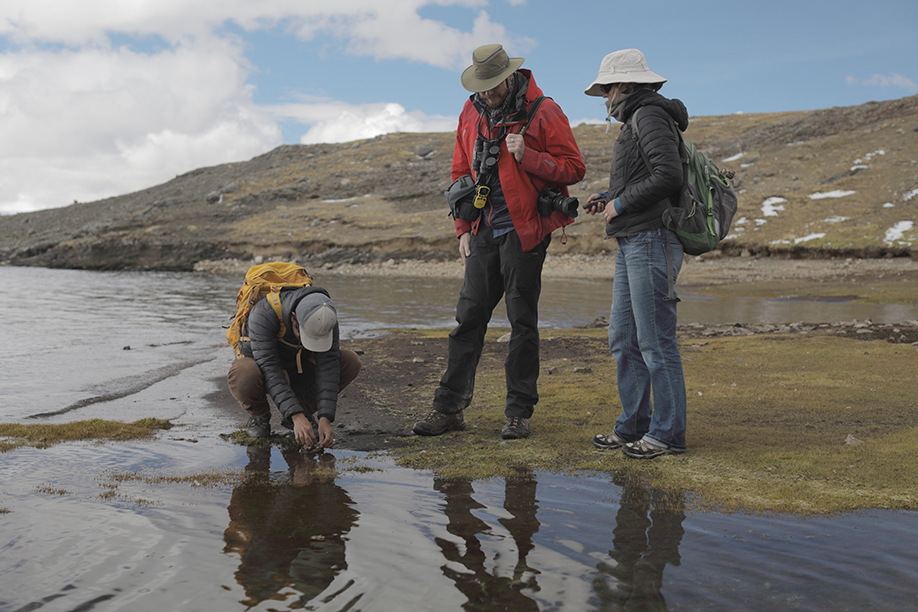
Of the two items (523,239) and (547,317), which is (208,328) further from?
(523,239)

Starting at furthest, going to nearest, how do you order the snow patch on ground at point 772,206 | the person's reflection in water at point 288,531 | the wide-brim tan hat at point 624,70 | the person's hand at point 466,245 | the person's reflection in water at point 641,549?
the snow patch on ground at point 772,206 → the person's hand at point 466,245 → the wide-brim tan hat at point 624,70 → the person's reflection in water at point 288,531 → the person's reflection in water at point 641,549

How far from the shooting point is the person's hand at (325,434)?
4254mm

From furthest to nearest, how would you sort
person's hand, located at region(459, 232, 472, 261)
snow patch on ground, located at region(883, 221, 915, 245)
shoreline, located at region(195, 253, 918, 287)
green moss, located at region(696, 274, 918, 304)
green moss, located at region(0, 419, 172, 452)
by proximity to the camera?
snow patch on ground, located at region(883, 221, 915, 245) → shoreline, located at region(195, 253, 918, 287) → green moss, located at region(696, 274, 918, 304) → person's hand, located at region(459, 232, 472, 261) → green moss, located at region(0, 419, 172, 452)

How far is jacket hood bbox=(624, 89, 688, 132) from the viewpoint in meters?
3.77

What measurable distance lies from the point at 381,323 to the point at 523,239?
10.6m

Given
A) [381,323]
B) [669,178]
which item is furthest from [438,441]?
[381,323]

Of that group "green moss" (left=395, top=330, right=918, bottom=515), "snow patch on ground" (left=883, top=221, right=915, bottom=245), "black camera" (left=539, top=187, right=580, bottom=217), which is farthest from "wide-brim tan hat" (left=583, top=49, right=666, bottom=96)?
"snow patch on ground" (left=883, top=221, right=915, bottom=245)

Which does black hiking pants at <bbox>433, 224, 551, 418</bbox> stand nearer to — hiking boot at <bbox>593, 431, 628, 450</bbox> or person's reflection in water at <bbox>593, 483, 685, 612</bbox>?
hiking boot at <bbox>593, 431, 628, 450</bbox>

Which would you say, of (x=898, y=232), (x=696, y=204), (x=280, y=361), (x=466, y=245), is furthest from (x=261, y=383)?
(x=898, y=232)

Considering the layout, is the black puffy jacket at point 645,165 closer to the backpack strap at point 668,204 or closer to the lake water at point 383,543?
the backpack strap at point 668,204

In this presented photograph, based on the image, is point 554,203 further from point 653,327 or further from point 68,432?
point 68,432

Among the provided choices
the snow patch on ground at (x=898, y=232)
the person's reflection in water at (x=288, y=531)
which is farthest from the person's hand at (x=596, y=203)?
the snow patch on ground at (x=898, y=232)

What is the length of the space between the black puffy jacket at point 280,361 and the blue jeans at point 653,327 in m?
1.89

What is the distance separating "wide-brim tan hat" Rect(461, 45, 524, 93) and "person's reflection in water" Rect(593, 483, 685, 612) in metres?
2.66
